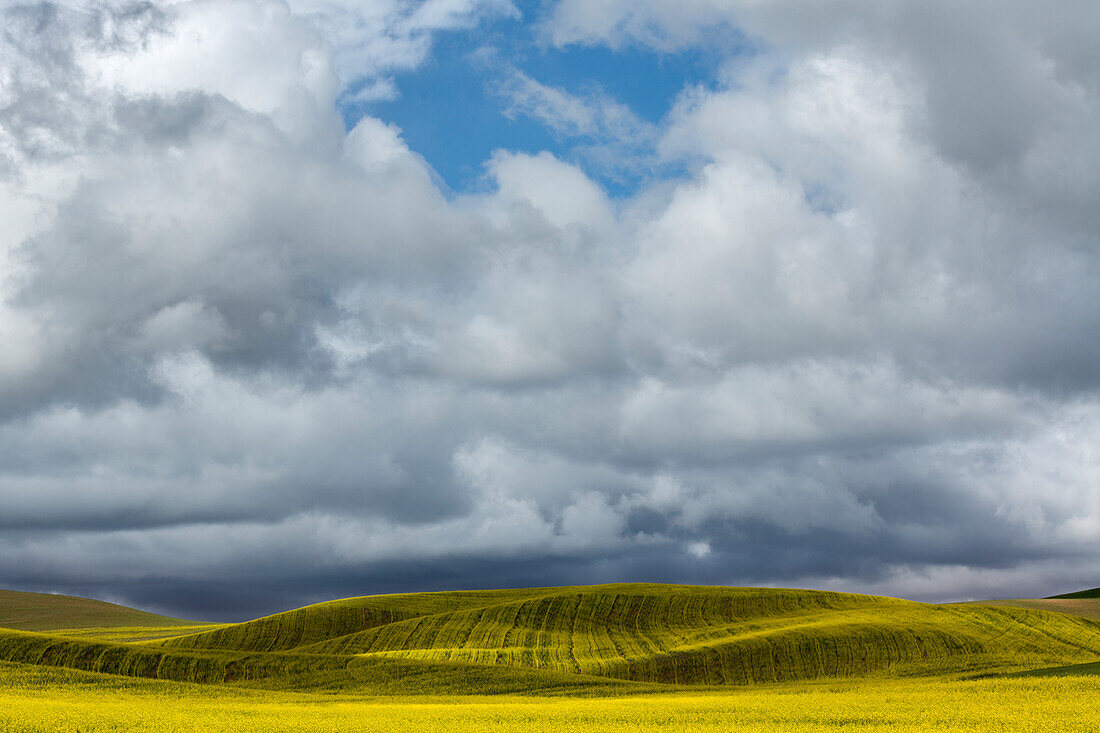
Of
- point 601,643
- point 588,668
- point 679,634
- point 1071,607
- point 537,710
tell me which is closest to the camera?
point 537,710

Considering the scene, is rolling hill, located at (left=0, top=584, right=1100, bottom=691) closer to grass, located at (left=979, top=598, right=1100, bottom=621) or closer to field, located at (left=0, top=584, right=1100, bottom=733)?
field, located at (left=0, top=584, right=1100, bottom=733)

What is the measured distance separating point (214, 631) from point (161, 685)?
6334 cm

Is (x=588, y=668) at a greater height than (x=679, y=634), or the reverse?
(x=679, y=634)

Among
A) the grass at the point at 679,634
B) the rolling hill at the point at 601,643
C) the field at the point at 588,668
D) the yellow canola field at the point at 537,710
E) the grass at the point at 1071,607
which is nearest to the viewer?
the yellow canola field at the point at 537,710

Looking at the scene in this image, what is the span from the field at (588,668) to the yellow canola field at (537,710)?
7.2 inches

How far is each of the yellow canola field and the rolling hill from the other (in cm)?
1117

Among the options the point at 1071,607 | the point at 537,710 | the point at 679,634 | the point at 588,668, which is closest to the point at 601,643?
the point at 679,634

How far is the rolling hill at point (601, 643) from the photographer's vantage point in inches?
3024

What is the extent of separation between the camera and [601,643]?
102000 mm

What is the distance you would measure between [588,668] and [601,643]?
1714 cm

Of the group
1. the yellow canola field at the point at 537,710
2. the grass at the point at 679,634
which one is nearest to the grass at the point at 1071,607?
the grass at the point at 679,634

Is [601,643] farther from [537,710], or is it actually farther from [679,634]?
[537,710]

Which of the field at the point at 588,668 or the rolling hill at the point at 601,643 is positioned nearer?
the field at the point at 588,668

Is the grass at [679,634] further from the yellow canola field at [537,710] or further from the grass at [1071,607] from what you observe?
the grass at [1071,607]
